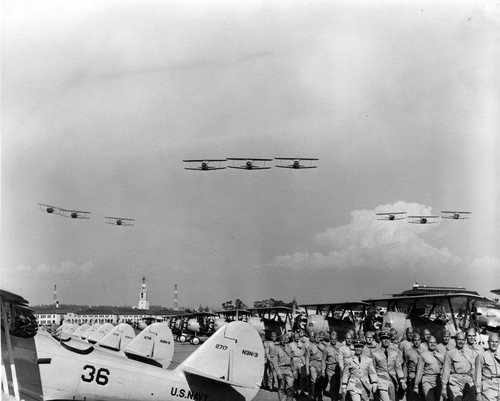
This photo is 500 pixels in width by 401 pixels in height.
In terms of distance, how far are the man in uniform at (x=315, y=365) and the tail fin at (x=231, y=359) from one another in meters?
2.10

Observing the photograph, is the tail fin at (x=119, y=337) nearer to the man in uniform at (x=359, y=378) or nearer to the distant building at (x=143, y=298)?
the man in uniform at (x=359, y=378)

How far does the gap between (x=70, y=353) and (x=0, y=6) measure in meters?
5.77

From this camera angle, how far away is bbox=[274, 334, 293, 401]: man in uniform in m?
10.9

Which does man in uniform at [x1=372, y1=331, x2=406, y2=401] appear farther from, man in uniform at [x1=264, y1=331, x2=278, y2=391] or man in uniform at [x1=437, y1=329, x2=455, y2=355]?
man in uniform at [x1=264, y1=331, x2=278, y2=391]

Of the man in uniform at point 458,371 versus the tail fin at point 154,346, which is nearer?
the man in uniform at point 458,371

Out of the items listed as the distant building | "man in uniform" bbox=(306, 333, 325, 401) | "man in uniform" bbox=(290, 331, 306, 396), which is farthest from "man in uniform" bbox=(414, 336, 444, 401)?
the distant building

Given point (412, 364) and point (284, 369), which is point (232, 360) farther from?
point (412, 364)

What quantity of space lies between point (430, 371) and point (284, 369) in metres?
3.38

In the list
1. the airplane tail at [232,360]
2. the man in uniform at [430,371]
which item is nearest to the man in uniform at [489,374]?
the man in uniform at [430,371]

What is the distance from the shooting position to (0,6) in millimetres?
5613

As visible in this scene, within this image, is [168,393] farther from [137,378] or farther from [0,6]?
[0,6]

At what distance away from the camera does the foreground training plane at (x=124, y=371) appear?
8180 millimetres

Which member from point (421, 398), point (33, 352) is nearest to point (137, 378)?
point (33, 352)

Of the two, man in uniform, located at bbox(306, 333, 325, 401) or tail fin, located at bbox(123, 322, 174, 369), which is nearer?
man in uniform, located at bbox(306, 333, 325, 401)
